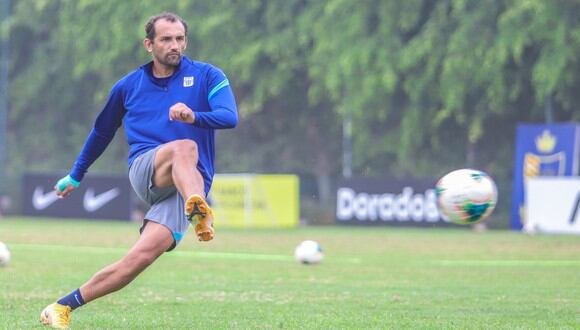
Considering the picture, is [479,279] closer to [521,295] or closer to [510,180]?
[521,295]

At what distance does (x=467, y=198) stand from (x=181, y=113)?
2756 mm

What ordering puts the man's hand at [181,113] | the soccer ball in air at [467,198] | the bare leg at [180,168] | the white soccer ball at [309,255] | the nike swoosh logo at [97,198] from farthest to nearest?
the nike swoosh logo at [97,198], the white soccer ball at [309,255], the soccer ball in air at [467,198], the bare leg at [180,168], the man's hand at [181,113]

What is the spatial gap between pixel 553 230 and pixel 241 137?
16170 millimetres

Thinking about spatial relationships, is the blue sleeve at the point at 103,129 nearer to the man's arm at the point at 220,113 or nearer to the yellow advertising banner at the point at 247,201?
the man's arm at the point at 220,113

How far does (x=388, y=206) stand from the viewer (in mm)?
30109

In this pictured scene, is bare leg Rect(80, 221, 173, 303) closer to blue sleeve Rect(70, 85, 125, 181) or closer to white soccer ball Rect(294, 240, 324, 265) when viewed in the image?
blue sleeve Rect(70, 85, 125, 181)

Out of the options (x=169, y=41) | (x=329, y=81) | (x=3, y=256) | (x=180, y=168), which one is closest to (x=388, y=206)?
(x=329, y=81)

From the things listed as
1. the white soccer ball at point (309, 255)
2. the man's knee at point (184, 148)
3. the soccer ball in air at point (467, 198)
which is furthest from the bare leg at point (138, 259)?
the white soccer ball at point (309, 255)

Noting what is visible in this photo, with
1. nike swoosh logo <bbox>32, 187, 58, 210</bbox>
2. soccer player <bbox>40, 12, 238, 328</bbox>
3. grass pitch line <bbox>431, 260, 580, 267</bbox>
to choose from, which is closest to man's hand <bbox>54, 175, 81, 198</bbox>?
soccer player <bbox>40, 12, 238, 328</bbox>

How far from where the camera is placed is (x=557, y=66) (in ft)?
96.9

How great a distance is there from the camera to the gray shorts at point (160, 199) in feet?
26.1

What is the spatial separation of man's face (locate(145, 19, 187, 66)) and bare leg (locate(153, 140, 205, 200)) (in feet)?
2.04

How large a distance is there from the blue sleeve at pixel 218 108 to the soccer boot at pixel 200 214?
53 centimetres

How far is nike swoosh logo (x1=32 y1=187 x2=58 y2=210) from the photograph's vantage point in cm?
3547
